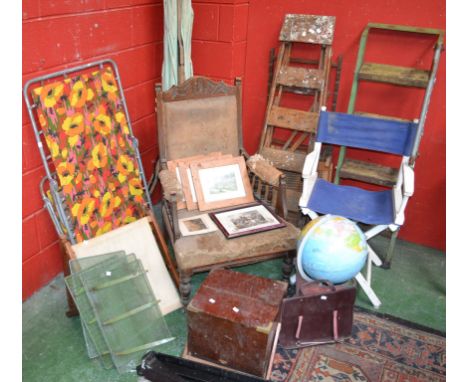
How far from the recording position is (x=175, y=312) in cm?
270

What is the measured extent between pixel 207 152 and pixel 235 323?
1.34 metres

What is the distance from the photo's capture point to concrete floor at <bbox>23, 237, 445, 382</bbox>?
226 cm

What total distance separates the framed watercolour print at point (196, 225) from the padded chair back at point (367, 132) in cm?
101

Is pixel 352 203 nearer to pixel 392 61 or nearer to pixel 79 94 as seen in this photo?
pixel 392 61

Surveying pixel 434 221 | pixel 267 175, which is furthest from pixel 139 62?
pixel 434 221

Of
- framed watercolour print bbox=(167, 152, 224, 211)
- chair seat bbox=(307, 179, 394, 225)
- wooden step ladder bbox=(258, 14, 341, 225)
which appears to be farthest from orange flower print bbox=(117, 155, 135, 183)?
chair seat bbox=(307, 179, 394, 225)

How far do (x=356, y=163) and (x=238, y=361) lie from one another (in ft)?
5.91

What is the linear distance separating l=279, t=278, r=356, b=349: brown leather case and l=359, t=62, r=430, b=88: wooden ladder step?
145 cm

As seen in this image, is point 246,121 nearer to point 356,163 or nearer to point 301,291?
point 356,163

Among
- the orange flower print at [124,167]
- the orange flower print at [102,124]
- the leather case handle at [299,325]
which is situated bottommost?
the leather case handle at [299,325]

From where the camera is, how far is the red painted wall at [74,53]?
7.80 ft

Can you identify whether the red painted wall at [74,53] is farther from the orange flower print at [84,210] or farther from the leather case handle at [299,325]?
the leather case handle at [299,325]

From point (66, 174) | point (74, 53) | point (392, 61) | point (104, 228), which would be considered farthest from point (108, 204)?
point (392, 61)

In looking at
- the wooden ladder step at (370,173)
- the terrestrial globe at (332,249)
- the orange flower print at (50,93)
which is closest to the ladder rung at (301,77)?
the wooden ladder step at (370,173)
